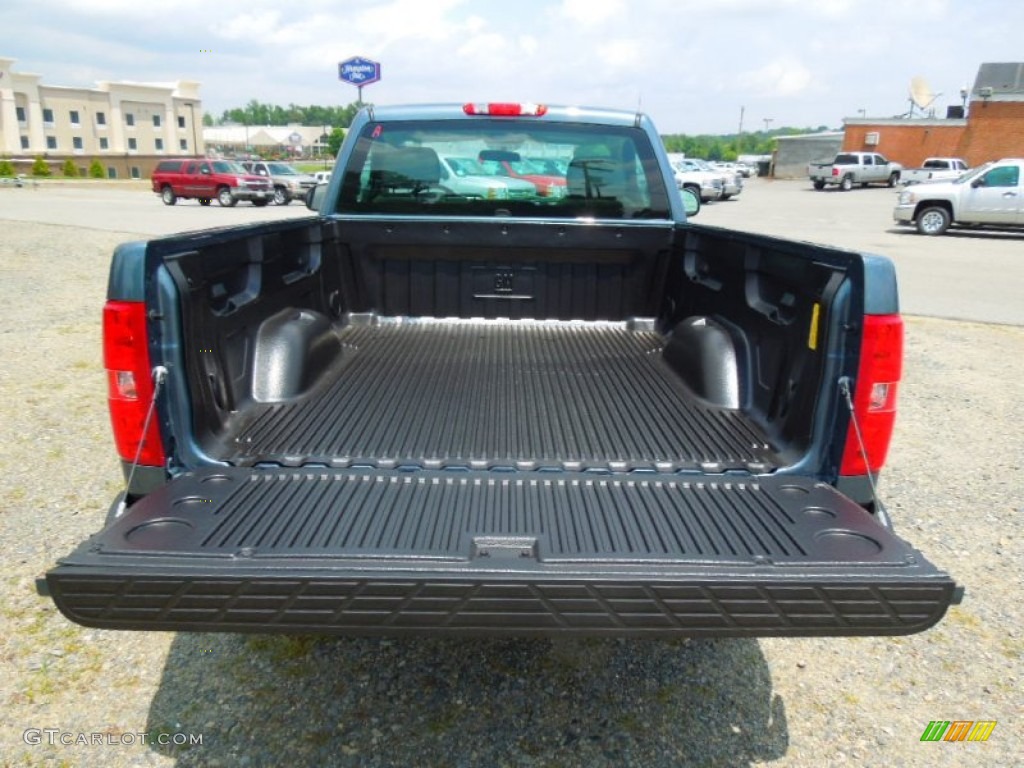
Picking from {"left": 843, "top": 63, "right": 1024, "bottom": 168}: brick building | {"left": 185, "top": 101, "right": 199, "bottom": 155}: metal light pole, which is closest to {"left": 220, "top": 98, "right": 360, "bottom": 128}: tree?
{"left": 185, "top": 101, "right": 199, "bottom": 155}: metal light pole

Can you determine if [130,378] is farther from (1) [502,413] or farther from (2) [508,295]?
(2) [508,295]

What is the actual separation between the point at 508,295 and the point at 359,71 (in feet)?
68.8

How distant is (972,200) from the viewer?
1847 cm

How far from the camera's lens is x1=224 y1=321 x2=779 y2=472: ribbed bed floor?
2.58m

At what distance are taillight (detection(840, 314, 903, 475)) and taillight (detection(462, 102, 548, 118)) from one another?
8.35ft

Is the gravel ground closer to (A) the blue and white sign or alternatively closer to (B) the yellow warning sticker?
(B) the yellow warning sticker

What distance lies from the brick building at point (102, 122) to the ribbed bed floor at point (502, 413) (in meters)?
72.6

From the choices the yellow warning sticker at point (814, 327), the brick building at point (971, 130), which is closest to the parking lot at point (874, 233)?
the yellow warning sticker at point (814, 327)

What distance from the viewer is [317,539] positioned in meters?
1.95

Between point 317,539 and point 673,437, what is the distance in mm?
1407

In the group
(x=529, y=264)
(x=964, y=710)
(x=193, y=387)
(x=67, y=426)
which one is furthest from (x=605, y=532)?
(x=67, y=426)

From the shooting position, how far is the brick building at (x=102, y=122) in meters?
72.0

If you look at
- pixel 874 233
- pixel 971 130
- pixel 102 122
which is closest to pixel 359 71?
pixel 874 233

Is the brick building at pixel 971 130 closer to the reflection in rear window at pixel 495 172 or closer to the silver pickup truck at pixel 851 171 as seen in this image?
the silver pickup truck at pixel 851 171
